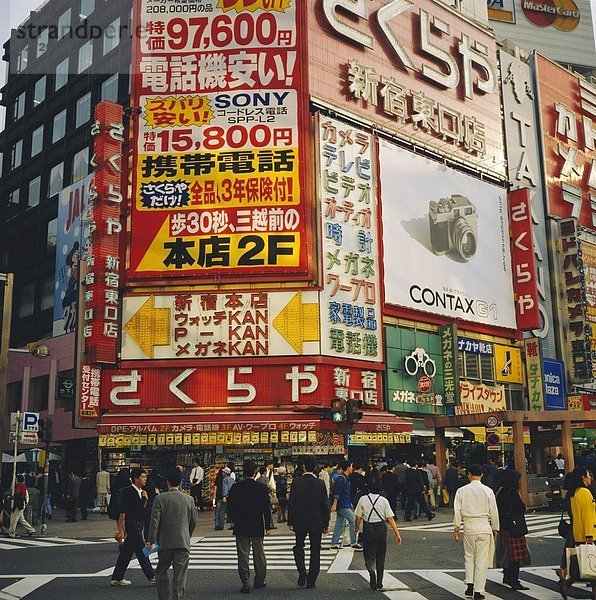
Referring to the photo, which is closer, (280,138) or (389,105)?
(280,138)

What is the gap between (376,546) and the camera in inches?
513

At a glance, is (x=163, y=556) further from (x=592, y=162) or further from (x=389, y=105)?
(x=592, y=162)

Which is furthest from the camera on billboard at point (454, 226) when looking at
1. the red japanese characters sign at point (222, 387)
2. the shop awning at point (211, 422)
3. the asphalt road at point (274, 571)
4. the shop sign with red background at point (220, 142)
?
the asphalt road at point (274, 571)

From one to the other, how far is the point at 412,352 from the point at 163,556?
3085 cm

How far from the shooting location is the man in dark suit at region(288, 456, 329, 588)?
13141 millimetres

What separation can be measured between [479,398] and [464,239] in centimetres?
876

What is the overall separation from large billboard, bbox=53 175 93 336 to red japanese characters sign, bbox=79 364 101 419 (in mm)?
10249

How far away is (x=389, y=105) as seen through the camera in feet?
143

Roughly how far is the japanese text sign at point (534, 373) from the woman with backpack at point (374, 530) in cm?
3450

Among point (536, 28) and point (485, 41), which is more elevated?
point (536, 28)

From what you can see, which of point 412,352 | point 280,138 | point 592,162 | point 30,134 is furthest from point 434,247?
point 30,134

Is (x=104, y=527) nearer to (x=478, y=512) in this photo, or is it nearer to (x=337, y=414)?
(x=337, y=414)

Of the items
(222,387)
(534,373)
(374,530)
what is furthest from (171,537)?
(534,373)

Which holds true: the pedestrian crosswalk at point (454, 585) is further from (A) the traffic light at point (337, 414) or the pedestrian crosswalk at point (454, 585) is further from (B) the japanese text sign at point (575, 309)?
(B) the japanese text sign at point (575, 309)
